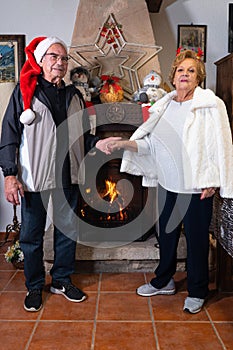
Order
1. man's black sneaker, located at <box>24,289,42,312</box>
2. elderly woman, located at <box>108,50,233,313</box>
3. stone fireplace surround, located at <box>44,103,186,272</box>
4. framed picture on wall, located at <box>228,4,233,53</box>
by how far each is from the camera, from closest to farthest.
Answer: elderly woman, located at <box>108,50,233,313</box>
man's black sneaker, located at <box>24,289,42,312</box>
stone fireplace surround, located at <box>44,103,186,272</box>
framed picture on wall, located at <box>228,4,233,53</box>

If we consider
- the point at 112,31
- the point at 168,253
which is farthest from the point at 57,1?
the point at 168,253

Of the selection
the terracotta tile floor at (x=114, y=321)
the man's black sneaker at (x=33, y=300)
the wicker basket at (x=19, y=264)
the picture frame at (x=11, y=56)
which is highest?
the picture frame at (x=11, y=56)

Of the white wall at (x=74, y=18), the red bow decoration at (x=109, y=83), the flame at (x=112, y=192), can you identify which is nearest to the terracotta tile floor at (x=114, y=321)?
the flame at (x=112, y=192)

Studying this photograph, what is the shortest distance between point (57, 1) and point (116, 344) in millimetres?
2540

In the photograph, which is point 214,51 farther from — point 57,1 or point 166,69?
point 57,1

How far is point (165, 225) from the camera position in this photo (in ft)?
7.42

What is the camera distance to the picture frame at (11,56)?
3.16 meters

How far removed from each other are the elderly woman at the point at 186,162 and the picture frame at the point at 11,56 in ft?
4.54

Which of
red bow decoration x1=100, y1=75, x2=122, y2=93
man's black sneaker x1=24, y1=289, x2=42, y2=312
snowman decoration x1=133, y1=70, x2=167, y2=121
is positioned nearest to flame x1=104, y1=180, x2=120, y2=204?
snowman decoration x1=133, y1=70, x2=167, y2=121

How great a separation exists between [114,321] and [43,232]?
2.04 ft

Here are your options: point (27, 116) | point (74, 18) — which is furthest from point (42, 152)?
point (74, 18)

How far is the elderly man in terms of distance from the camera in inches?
82.9

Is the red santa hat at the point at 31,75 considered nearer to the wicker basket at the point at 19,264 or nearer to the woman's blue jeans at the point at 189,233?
the woman's blue jeans at the point at 189,233

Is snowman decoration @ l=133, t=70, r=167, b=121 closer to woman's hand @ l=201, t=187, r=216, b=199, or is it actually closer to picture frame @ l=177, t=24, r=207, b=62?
picture frame @ l=177, t=24, r=207, b=62
